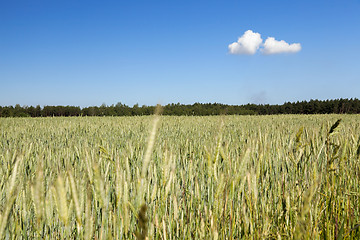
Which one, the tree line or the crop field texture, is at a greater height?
the tree line

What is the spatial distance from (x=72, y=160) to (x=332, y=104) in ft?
87.7

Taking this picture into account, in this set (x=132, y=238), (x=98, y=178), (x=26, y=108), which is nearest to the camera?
(x=98, y=178)

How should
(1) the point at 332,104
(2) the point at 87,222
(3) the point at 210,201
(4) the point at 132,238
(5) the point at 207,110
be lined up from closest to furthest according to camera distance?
(2) the point at 87,222 < (4) the point at 132,238 < (3) the point at 210,201 < (5) the point at 207,110 < (1) the point at 332,104

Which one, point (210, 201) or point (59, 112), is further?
point (59, 112)

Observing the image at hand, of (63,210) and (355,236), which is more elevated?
(63,210)

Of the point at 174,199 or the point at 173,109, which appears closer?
the point at 174,199

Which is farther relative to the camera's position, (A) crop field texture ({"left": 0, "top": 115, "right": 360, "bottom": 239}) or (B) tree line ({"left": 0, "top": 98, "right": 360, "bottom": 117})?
(B) tree line ({"left": 0, "top": 98, "right": 360, "bottom": 117})

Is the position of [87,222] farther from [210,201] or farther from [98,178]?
[210,201]

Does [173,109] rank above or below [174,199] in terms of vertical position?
above

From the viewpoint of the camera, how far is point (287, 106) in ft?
82.6

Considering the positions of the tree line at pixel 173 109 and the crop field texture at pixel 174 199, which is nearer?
the crop field texture at pixel 174 199

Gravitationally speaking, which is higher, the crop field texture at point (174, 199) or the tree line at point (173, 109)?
the tree line at point (173, 109)

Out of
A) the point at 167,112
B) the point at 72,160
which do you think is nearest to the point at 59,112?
the point at 167,112

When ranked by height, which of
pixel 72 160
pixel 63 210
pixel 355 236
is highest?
pixel 63 210
